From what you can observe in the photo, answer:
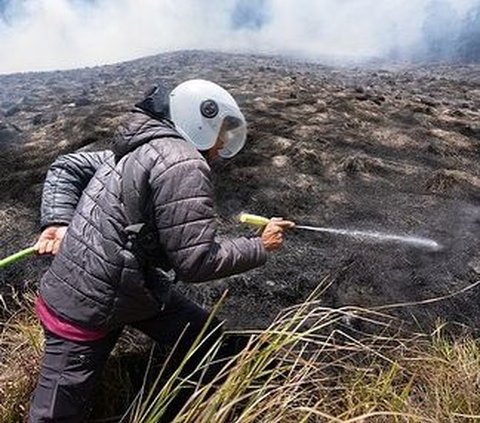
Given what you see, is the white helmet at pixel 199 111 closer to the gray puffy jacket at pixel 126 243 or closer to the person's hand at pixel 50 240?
the gray puffy jacket at pixel 126 243

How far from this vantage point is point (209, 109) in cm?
294

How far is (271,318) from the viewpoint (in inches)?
187

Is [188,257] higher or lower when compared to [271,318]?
higher

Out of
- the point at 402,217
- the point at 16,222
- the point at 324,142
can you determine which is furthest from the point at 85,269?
the point at 324,142

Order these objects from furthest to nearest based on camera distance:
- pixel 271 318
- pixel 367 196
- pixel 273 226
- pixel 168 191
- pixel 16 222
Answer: pixel 367 196, pixel 16 222, pixel 271 318, pixel 273 226, pixel 168 191

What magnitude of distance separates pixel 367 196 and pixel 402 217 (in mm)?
741

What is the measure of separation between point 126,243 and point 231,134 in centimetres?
74

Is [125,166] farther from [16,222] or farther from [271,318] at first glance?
[16,222]

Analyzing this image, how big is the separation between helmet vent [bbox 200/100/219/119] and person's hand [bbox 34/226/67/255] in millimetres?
922

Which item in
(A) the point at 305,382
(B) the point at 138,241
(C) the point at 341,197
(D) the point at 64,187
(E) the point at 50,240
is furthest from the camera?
(C) the point at 341,197

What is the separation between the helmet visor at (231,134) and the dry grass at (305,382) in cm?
83

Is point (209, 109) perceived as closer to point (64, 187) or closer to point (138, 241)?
point (138, 241)

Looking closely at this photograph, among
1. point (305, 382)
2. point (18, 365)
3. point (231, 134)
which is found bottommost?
point (18, 365)

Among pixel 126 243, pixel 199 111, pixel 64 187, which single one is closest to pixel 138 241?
pixel 126 243
